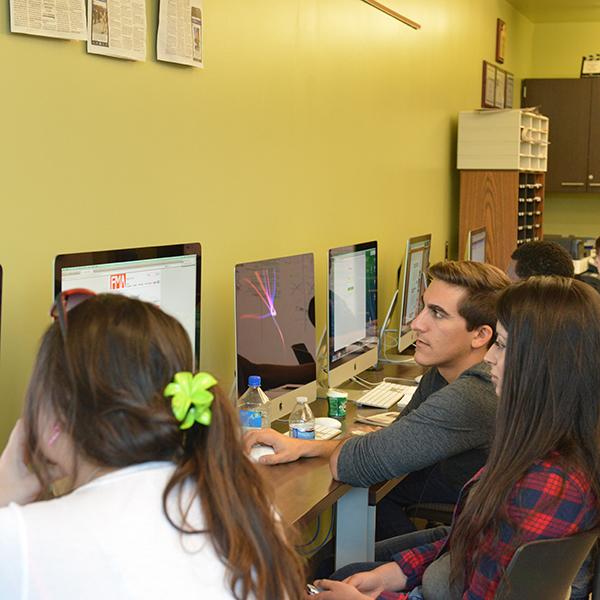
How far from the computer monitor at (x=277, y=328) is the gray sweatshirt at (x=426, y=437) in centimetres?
36

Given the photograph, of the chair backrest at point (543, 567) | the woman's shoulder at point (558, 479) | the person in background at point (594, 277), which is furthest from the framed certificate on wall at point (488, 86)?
the chair backrest at point (543, 567)

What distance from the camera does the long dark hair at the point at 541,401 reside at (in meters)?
1.68

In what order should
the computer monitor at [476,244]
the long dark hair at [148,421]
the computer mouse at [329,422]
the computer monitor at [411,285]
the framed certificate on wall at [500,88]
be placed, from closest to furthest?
the long dark hair at [148,421]
the computer mouse at [329,422]
the computer monitor at [411,285]
the computer monitor at [476,244]
the framed certificate on wall at [500,88]

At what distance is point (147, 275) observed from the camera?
2025 mm

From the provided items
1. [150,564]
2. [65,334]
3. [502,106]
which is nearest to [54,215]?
[65,334]

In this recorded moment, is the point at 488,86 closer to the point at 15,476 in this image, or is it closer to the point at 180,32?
the point at 180,32

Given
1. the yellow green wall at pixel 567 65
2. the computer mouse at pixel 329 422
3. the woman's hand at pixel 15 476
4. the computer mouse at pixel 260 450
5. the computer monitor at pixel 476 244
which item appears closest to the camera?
the woman's hand at pixel 15 476

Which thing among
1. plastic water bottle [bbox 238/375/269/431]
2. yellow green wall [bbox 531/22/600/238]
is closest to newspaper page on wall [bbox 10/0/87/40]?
plastic water bottle [bbox 238/375/269/431]

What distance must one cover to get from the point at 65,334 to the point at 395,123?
3.32m

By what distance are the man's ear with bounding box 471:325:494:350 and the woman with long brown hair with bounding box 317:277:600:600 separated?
27.6 inches

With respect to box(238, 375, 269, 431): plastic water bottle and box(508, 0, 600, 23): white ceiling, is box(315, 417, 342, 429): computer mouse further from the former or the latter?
box(508, 0, 600, 23): white ceiling

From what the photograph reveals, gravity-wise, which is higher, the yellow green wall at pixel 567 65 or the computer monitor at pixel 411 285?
the yellow green wall at pixel 567 65

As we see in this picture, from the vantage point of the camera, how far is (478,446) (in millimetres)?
2318

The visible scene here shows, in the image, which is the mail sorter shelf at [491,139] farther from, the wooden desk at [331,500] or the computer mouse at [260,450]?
the computer mouse at [260,450]
